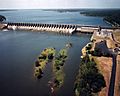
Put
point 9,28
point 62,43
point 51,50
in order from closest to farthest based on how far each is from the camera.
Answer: point 51,50 → point 62,43 → point 9,28

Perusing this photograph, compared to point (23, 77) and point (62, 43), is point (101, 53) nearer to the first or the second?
point (23, 77)

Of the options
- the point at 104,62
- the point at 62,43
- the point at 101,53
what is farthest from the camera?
the point at 62,43

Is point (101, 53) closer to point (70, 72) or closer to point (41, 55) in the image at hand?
point (70, 72)

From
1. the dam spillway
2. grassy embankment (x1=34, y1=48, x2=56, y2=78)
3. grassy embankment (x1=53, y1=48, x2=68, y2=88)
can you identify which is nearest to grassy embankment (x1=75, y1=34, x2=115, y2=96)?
grassy embankment (x1=53, y1=48, x2=68, y2=88)

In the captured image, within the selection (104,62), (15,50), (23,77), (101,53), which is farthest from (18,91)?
(15,50)

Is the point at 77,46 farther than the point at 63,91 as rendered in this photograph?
Yes

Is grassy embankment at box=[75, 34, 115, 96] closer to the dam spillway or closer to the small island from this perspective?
the small island

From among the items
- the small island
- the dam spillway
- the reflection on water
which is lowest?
the dam spillway

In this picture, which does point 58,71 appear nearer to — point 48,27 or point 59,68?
point 59,68

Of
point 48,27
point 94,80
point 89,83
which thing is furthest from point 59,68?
point 48,27
